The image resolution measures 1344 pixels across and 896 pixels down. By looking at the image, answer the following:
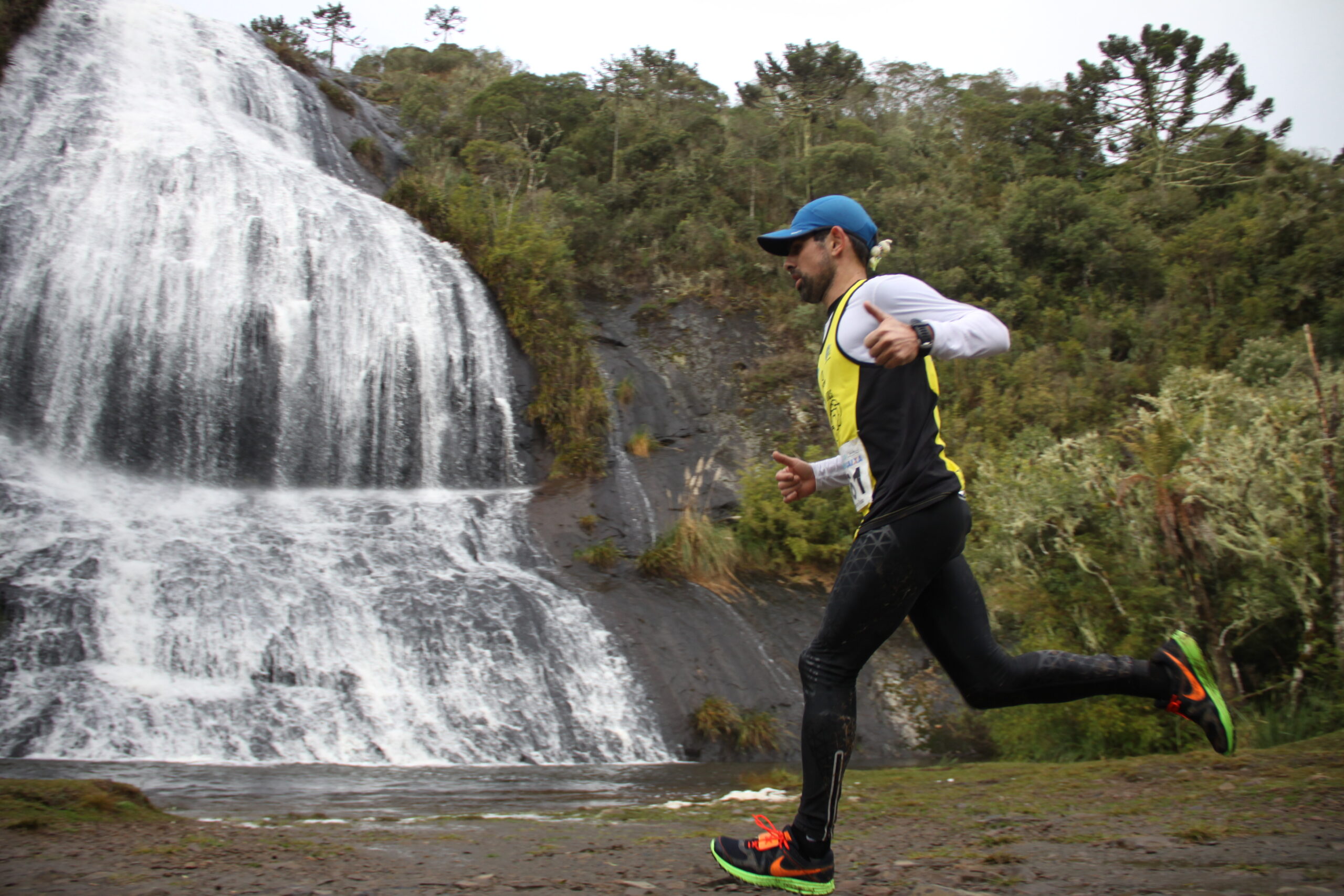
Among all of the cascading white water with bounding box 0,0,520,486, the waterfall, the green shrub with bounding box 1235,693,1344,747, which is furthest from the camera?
the cascading white water with bounding box 0,0,520,486

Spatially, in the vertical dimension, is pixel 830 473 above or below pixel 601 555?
above

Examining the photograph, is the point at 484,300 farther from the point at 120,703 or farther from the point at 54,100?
the point at 120,703

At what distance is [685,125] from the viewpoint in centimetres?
2719

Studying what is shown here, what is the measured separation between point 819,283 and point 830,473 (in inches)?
24.4

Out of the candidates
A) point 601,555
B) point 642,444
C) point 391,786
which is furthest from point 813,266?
point 642,444

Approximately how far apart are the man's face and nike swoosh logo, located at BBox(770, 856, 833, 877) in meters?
1.63

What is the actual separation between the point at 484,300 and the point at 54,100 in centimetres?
923

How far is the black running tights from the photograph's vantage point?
2477 mm

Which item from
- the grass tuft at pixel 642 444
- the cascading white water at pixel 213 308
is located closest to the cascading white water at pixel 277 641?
the cascading white water at pixel 213 308

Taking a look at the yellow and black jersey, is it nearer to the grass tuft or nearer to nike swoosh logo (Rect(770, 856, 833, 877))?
nike swoosh logo (Rect(770, 856, 833, 877))

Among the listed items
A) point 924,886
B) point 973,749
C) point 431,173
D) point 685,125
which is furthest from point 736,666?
point 685,125

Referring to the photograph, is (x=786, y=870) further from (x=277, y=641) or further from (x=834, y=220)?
(x=277, y=641)

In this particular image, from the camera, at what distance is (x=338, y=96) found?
25234 mm

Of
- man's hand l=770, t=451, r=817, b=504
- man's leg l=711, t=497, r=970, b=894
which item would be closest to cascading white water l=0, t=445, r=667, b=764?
man's hand l=770, t=451, r=817, b=504
